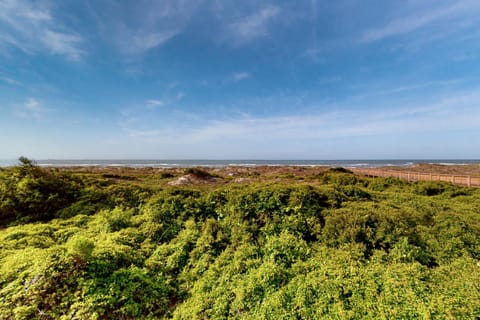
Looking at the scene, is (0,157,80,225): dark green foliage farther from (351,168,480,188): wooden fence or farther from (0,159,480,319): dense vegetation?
(351,168,480,188): wooden fence

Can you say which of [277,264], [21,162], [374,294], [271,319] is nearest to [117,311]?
[271,319]

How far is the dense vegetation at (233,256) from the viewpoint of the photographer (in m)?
3.89

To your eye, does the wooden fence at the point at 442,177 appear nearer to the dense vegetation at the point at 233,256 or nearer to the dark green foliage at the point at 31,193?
the dense vegetation at the point at 233,256

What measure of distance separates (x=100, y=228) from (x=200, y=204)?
3.07 m

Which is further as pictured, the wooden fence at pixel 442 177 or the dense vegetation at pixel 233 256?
the wooden fence at pixel 442 177

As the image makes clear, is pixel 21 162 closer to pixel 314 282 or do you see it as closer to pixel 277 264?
pixel 277 264

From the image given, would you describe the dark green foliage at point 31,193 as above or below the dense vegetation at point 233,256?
above

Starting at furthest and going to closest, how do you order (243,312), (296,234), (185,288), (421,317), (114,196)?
(114,196) → (296,234) → (185,288) → (243,312) → (421,317)

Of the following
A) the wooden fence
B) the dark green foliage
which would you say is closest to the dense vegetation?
the dark green foliage

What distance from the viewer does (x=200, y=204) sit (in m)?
7.10

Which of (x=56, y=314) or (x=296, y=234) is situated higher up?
(x=296, y=234)

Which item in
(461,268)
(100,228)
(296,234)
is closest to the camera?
(461,268)

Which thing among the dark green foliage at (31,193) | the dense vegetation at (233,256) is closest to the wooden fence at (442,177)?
the dense vegetation at (233,256)

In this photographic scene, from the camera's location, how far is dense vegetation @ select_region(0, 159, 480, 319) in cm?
389
